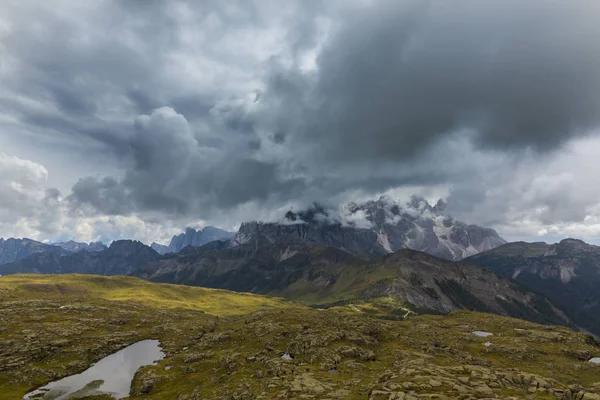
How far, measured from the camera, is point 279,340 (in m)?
114

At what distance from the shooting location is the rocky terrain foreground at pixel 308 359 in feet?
213

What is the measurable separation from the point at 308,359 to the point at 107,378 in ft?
184

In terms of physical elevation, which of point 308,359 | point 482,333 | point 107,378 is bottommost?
point 107,378

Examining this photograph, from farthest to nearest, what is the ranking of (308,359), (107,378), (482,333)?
(482,333)
(107,378)
(308,359)

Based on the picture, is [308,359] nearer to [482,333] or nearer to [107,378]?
[107,378]

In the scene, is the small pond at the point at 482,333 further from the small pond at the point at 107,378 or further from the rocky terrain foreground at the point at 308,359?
the small pond at the point at 107,378

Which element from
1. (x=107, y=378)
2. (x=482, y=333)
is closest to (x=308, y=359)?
(x=107, y=378)

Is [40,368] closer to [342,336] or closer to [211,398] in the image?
[211,398]

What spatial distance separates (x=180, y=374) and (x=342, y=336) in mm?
49715

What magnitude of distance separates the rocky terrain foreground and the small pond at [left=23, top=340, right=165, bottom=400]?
2.93m

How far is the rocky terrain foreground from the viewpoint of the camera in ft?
213

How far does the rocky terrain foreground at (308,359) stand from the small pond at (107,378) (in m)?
2.93

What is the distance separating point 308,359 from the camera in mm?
94688

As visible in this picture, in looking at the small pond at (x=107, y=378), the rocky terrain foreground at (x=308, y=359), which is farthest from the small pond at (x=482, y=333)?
the small pond at (x=107, y=378)
